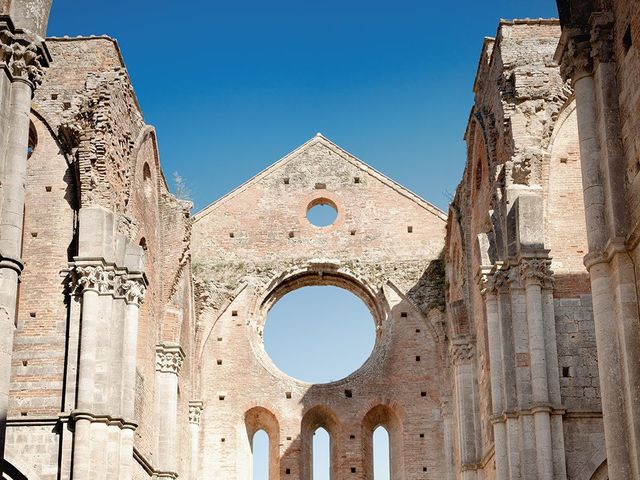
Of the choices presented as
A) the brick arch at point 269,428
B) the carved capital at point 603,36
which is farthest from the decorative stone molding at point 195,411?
the carved capital at point 603,36

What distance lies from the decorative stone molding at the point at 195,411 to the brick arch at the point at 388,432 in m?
3.57

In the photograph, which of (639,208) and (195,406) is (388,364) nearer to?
(195,406)

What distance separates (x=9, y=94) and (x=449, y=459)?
15800mm

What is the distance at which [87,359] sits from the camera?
17.5 metres

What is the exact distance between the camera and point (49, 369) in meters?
17.7

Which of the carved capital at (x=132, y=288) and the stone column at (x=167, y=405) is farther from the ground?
the carved capital at (x=132, y=288)

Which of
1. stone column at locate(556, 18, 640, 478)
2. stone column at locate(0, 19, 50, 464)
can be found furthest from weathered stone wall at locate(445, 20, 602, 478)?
stone column at locate(0, 19, 50, 464)

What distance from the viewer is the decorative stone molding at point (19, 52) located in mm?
11523

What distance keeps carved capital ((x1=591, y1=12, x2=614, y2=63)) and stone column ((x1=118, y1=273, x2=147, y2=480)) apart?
9.21 metres

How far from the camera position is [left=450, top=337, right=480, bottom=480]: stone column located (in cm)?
2214

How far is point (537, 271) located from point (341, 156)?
11417 millimetres

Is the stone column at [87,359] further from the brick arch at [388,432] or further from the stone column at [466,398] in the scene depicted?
the brick arch at [388,432]

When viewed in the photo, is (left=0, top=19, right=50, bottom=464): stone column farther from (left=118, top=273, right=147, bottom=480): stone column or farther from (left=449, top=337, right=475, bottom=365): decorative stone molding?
(left=449, top=337, right=475, bottom=365): decorative stone molding

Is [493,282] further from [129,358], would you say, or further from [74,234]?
[74,234]
